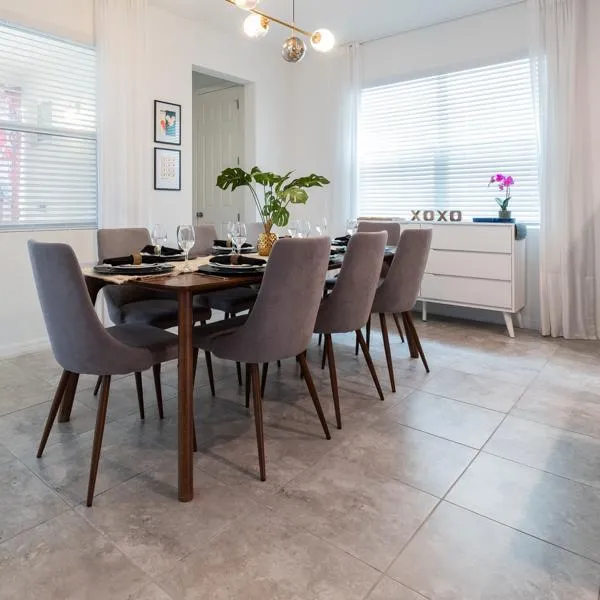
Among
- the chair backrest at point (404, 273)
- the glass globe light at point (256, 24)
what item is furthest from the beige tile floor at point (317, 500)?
the glass globe light at point (256, 24)

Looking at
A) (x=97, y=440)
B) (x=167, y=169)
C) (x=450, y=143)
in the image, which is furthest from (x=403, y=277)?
(x=167, y=169)

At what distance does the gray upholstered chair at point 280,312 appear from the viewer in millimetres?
1751

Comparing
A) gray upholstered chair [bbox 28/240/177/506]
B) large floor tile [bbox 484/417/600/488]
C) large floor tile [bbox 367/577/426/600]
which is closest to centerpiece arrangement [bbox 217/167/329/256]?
gray upholstered chair [bbox 28/240/177/506]

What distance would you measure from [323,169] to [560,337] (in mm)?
2885

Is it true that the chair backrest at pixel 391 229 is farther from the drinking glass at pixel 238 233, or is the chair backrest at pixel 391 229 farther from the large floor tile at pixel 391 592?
the large floor tile at pixel 391 592

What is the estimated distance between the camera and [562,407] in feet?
8.20

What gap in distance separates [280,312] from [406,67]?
3789 millimetres

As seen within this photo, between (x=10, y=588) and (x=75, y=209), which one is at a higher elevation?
(x=75, y=209)

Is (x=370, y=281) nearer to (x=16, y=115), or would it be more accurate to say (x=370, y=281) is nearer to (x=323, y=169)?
(x=16, y=115)

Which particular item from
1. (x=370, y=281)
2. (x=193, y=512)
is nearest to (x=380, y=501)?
(x=193, y=512)

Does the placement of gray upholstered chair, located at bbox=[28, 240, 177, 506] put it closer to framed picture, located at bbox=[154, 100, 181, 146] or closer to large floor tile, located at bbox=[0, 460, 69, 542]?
large floor tile, located at bbox=[0, 460, 69, 542]

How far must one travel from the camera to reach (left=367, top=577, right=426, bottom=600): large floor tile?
1.25 metres

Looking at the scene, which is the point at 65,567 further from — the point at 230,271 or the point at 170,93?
the point at 170,93

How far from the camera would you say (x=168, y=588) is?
1.28 m
